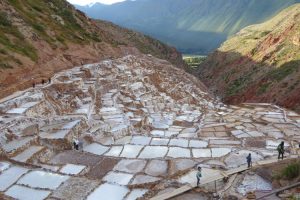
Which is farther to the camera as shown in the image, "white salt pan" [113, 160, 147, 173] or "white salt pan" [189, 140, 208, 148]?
"white salt pan" [189, 140, 208, 148]

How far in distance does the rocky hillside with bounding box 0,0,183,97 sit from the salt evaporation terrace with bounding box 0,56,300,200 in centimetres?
231

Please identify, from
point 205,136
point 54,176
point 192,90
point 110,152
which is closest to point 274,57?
point 192,90

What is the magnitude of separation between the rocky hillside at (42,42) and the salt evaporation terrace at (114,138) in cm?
231

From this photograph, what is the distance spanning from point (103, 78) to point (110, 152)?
13698 mm

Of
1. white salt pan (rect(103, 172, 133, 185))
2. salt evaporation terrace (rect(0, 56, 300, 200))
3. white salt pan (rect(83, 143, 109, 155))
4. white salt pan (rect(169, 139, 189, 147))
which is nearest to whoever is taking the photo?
salt evaporation terrace (rect(0, 56, 300, 200))

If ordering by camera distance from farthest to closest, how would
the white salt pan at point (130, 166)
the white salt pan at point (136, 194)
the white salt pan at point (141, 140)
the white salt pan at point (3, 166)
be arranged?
the white salt pan at point (141, 140) < the white salt pan at point (130, 166) < the white salt pan at point (3, 166) < the white salt pan at point (136, 194)

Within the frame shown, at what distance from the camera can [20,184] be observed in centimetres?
1327

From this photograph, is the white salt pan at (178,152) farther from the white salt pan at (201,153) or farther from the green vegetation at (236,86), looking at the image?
the green vegetation at (236,86)

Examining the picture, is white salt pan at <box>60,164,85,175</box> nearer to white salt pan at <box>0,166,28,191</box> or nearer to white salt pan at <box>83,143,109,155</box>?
white salt pan at <box>0,166,28,191</box>

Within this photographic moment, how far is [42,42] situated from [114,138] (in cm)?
1725

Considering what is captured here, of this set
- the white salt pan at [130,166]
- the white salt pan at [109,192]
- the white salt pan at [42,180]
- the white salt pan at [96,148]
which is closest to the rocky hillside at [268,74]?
the white salt pan at [96,148]

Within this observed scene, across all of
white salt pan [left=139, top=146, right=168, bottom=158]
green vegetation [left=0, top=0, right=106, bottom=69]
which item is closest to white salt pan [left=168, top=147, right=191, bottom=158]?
white salt pan [left=139, top=146, right=168, bottom=158]

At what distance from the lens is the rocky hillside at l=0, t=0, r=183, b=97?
26156 millimetres

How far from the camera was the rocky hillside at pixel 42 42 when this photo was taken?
26156 mm
